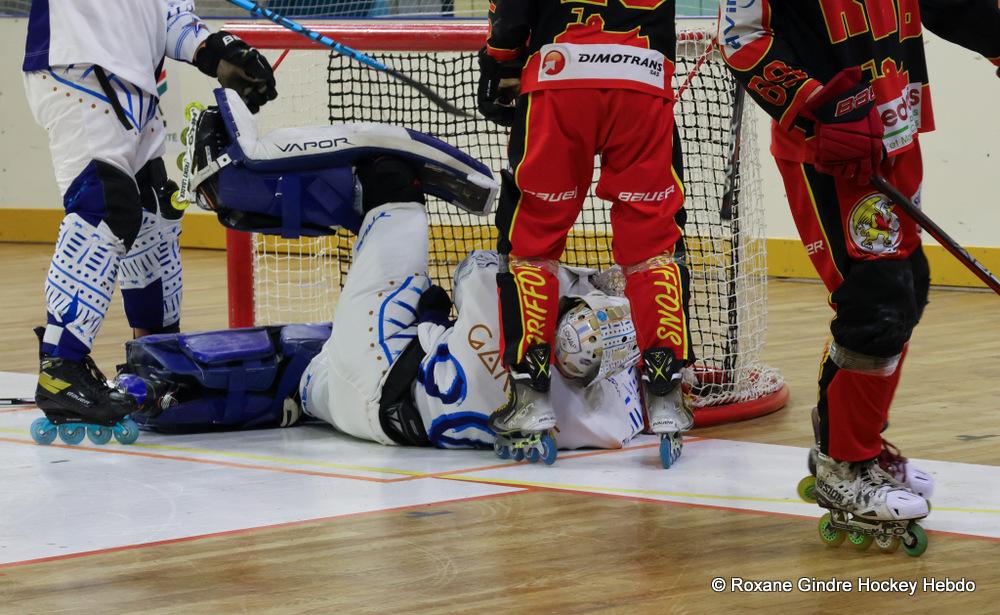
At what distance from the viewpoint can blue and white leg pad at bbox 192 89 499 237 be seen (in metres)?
4.35

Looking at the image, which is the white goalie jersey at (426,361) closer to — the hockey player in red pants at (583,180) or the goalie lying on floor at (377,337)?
the goalie lying on floor at (377,337)

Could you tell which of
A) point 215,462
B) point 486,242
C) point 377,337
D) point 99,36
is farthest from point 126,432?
point 486,242

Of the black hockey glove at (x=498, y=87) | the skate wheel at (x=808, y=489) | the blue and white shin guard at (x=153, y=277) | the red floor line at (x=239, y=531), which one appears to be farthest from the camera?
the blue and white shin guard at (x=153, y=277)

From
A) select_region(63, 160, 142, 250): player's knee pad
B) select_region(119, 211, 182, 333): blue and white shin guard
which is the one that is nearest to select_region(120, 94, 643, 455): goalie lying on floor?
select_region(63, 160, 142, 250): player's knee pad

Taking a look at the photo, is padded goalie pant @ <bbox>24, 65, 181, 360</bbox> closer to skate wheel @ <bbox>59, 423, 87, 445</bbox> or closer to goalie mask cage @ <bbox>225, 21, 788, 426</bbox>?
skate wheel @ <bbox>59, 423, 87, 445</bbox>

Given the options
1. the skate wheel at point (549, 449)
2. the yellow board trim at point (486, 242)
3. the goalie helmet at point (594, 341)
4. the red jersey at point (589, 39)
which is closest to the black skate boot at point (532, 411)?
the skate wheel at point (549, 449)

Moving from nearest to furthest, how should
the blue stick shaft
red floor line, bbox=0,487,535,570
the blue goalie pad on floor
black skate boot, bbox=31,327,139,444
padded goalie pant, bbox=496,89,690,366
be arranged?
red floor line, bbox=0,487,535,570 < padded goalie pant, bbox=496,89,690,366 < black skate boot, bbox=31,327,139,444 < the blue goalie pad on floor < the blue stick shaft

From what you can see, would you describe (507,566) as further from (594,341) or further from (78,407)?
(78,407)

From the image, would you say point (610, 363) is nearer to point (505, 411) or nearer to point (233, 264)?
point (505, 411)

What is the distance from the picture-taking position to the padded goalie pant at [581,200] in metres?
3.90

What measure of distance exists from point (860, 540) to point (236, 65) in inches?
97.8

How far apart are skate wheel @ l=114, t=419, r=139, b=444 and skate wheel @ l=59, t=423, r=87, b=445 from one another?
0.09 meters

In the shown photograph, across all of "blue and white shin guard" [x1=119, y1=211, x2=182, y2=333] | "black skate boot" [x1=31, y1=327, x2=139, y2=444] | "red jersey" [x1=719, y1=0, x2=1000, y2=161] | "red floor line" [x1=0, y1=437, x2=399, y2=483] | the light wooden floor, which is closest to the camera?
the light wooden floor

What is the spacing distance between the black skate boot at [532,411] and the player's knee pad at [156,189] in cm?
134
